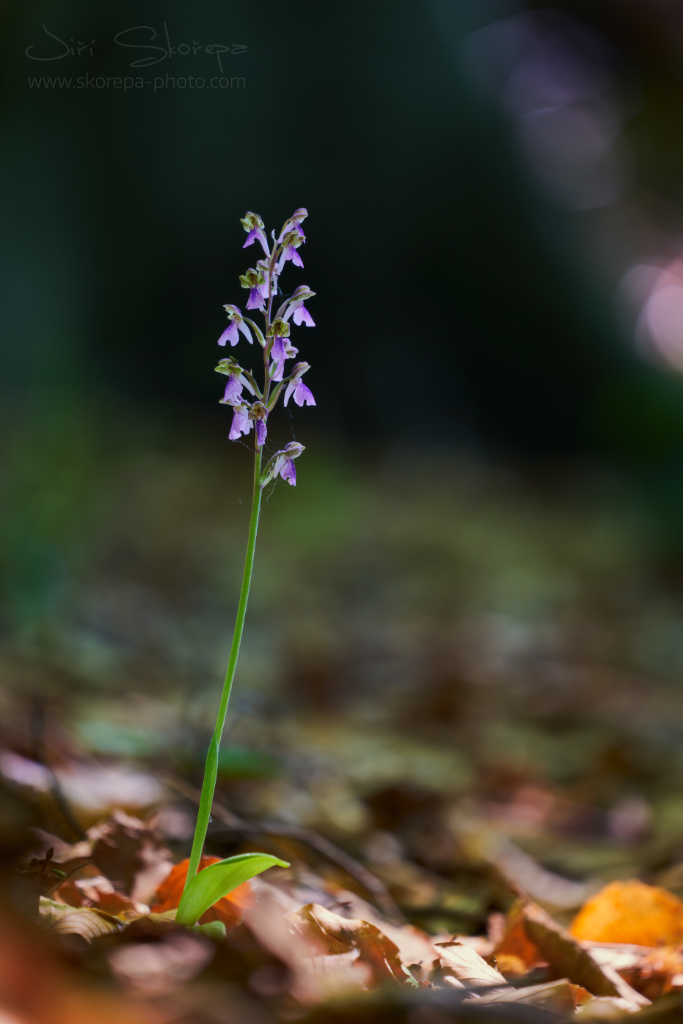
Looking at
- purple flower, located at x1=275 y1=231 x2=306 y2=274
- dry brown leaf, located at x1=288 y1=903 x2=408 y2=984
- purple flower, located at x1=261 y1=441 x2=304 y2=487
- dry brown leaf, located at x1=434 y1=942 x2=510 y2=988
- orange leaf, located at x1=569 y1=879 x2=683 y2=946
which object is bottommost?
orange leaf, located at x1=569 y1=879 x2=683 y2=946

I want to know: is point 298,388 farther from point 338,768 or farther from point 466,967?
point 338,768

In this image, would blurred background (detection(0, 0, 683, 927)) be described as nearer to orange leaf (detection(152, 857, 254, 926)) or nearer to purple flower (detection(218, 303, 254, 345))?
orange leaf (detection(152, 857, 254, 926))

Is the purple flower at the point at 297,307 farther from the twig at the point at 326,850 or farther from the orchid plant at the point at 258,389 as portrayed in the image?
the twig at the point at 326,850

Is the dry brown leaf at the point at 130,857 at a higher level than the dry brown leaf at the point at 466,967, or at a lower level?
higher

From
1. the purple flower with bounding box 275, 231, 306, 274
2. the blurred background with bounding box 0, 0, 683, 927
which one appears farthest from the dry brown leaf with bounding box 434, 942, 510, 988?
the purple flower with bounding box 275, 231, 306, 274

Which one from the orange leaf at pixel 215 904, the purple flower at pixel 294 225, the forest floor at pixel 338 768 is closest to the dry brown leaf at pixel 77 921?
the forest floor at pixel 338 768
